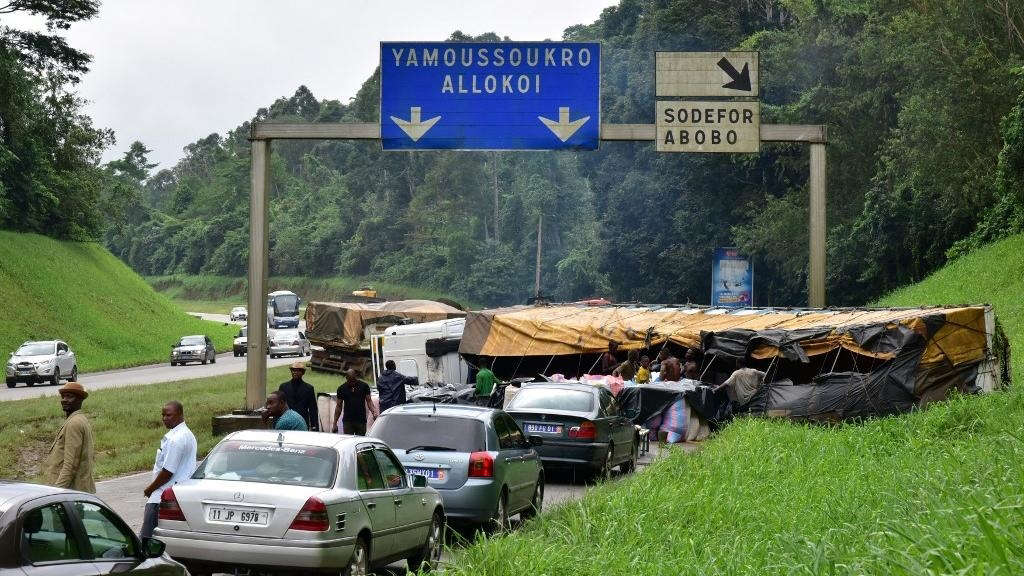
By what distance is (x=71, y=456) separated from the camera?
398 inches

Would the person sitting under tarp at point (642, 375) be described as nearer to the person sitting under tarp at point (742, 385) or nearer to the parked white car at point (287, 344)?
the person sitting under tarp at point (742, 385)

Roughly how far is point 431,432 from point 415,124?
9702mm

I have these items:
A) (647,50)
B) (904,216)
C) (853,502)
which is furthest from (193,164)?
(853,502)

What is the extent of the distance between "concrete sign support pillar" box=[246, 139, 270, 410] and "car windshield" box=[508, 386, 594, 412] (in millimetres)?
6098

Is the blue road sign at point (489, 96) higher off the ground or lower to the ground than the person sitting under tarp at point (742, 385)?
higher

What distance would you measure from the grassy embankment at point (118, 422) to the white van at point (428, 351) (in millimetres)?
4210

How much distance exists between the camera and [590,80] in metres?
22.4

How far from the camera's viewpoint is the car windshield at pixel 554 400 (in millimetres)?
18469

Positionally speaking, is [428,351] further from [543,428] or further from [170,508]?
[170,508]

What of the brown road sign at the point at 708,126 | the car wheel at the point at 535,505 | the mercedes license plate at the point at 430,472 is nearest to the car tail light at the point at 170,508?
the mercedes license plate at the point at 430,472

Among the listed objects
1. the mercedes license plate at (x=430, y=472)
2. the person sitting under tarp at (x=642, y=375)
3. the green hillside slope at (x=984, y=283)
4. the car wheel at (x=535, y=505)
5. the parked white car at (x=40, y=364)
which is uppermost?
the green hillside slope at (x=984, y=283)

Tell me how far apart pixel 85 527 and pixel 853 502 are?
651 centimetres

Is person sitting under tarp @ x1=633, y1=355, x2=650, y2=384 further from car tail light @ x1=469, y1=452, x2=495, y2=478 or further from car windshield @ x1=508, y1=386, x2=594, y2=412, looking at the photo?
car tail light @ x1=469, y1=452, x2=495, y2=478

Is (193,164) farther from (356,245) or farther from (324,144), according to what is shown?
(356,245)
